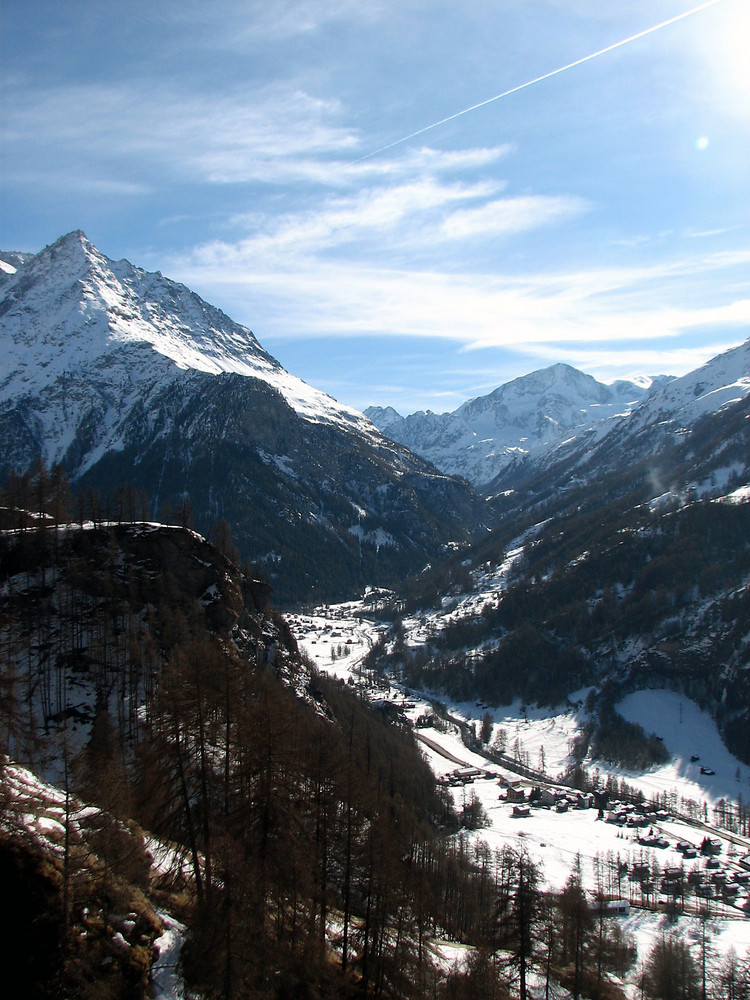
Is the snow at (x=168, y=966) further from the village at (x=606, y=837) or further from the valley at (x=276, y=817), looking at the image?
the village at (x=606, y=837)

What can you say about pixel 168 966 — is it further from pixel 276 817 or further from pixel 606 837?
pixel 606 837

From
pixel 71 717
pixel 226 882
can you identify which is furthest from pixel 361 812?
pixel 71 717

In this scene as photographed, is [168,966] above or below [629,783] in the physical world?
above

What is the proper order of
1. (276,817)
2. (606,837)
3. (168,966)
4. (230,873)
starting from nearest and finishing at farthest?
(168,966), (230,873), (276,817), (606,837)

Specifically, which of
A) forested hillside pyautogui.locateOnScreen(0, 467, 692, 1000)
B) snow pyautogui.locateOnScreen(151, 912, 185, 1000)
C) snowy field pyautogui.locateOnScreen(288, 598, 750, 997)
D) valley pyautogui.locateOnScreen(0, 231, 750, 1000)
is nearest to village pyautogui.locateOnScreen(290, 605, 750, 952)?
snowy field pyautogui.locateOnScreen(288, 598, 750, 997)

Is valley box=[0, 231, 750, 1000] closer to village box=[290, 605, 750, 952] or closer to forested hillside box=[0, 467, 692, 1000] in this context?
forested hillside box=[0, 467, 692, 1000]

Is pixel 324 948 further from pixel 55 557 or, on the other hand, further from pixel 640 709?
pixel 640 709

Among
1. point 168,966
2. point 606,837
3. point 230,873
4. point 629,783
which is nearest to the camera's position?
point 168,966

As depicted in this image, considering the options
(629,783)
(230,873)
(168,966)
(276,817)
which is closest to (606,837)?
(629,783)
